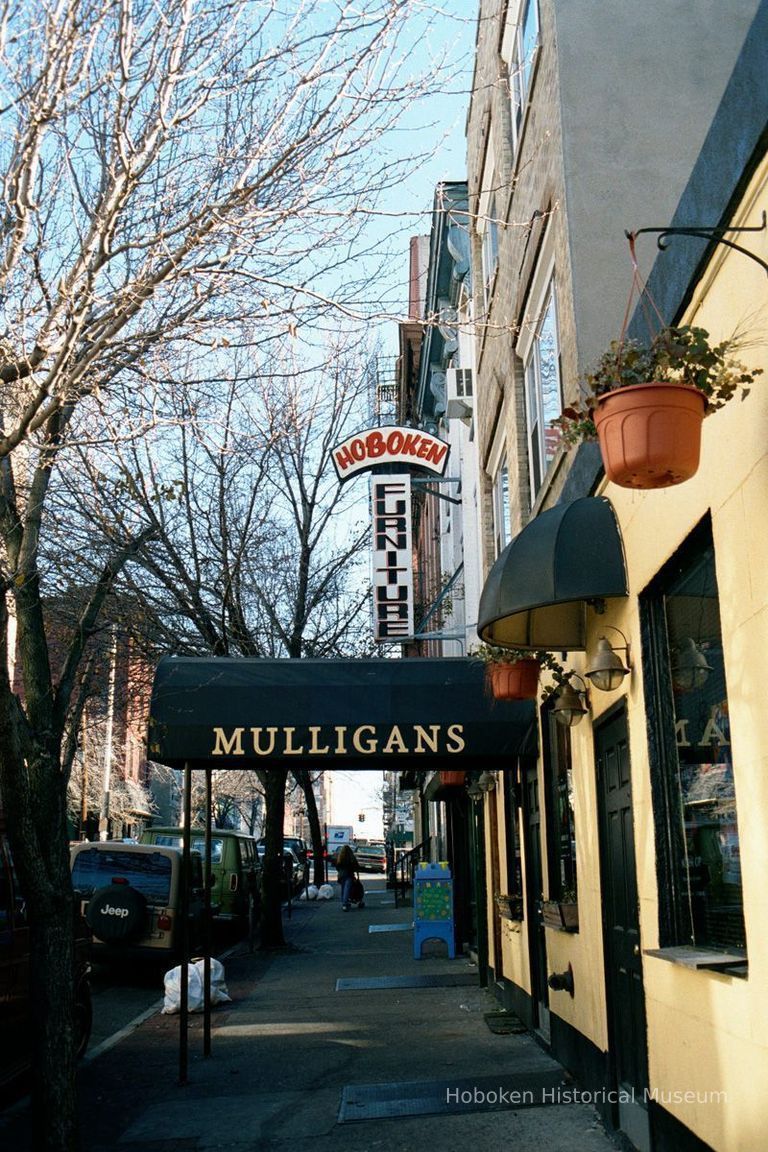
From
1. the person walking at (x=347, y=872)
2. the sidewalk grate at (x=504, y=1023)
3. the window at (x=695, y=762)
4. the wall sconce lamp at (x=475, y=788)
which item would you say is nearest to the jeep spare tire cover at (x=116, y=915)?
the wall sconce lamp at (x=475, y=788)

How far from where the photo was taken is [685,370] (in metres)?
4.35

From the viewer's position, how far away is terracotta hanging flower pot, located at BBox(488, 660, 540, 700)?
8477mm

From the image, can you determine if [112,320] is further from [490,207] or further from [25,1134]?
[490,207]

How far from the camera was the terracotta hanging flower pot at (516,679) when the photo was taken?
848 centimetres

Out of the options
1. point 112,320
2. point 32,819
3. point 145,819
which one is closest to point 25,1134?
point 32,819

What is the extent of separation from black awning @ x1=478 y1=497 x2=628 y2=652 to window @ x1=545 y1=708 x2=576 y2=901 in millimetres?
2265

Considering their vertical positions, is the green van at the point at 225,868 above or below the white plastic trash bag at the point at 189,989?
above

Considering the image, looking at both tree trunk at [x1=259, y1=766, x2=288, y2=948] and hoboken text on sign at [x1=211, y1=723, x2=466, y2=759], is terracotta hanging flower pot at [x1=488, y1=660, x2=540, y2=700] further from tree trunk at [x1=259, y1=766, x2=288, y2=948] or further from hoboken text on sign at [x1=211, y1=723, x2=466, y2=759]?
tree trunk at [x1=259, y1=766, x2=288, y2=948]

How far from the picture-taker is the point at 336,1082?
8.64m

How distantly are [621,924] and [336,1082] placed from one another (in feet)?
10.1

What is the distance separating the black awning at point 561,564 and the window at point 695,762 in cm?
40

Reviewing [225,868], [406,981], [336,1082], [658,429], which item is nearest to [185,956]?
[336,1082]

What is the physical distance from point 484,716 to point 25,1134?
4.58 m

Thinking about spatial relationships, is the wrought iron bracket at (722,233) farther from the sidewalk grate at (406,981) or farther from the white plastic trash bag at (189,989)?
the sidewalk grate at (406,981)
